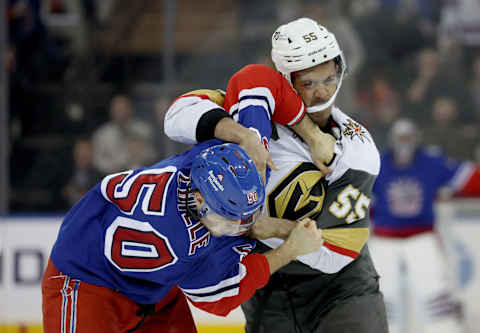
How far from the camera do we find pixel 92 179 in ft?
16.1

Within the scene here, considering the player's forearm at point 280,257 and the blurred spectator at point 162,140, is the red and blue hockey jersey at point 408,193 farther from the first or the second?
the player's forearm at point 280,257

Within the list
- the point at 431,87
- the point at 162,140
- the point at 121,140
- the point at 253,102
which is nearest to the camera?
the point at 253,102

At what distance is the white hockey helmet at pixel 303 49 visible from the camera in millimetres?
2363

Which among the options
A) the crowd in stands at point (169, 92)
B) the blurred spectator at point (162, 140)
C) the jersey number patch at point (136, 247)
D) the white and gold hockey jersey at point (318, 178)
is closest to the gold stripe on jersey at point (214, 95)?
the white and gold hockey jersey at point (318, 178)

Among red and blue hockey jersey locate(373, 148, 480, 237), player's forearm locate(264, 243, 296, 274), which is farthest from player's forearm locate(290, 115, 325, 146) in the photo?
red and blue hockey jersey locate(373, 148, 480, 237)

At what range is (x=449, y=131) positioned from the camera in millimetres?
4992

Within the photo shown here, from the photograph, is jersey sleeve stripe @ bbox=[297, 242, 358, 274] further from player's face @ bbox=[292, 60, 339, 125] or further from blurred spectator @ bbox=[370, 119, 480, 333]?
blurred spectator @ bbox=[370, 119, 480, 333]

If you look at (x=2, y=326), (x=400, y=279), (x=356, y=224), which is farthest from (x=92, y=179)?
(x=356, y=224)

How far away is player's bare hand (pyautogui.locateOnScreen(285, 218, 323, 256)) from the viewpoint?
2.33 meters

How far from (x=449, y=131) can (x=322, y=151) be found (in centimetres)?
278

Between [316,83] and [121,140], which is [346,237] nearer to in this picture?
[316,83]

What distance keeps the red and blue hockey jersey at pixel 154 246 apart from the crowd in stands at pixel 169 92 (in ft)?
8.30

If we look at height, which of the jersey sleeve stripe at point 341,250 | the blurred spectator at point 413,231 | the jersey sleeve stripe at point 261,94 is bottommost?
the blurred spectator at point 413,231

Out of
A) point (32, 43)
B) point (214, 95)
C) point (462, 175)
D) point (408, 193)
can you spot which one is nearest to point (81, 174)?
point (32, 43)
